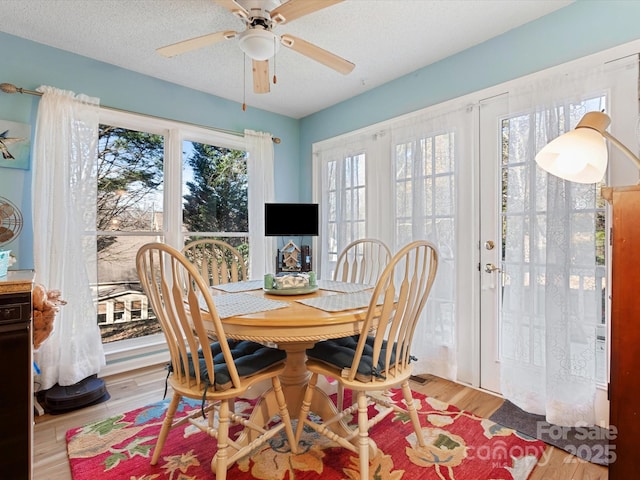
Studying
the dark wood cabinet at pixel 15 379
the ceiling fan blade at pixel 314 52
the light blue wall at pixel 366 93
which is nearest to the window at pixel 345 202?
the light blue wall at pixel 366 93

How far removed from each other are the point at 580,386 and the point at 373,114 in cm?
263

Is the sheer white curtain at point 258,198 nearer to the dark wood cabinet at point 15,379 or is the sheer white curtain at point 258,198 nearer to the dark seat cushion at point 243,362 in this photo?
the dark seat cushion at point 243,362

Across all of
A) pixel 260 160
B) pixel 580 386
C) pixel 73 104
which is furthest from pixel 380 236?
pixel 73 104

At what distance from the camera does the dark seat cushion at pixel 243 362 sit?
144cm

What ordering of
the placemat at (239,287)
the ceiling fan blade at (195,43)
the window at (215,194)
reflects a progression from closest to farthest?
1. the ceiling fan blade at (195,43)
2. the placemat at (239,287)
3. the window at (215,194)

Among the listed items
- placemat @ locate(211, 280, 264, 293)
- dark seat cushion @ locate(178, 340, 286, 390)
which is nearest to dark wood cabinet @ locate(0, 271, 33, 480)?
dark seat cushion @ locate(178, 340, 286, 390)

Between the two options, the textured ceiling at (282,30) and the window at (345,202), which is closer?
the textured ceiling at (282,30)

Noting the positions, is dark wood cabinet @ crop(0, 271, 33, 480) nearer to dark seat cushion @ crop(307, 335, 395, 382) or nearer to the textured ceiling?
dark seat cushion @ crop(307, 335, 395, 382)

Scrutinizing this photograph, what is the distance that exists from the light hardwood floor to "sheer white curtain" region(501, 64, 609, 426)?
11.6 inches

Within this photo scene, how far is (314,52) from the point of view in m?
1.96

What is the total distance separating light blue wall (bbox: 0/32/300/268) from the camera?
2.38 m

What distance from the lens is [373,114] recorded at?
10.7 ft

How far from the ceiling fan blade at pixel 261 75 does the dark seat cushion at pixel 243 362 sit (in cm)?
168

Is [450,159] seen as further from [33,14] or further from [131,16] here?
[33,14]
